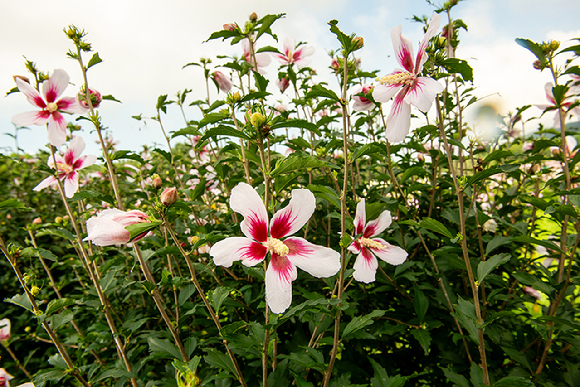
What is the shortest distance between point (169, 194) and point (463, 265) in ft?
3.85

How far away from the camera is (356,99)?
1.42 metres

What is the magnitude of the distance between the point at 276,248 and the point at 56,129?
1637 millimetres

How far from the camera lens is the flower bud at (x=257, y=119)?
2.75ft

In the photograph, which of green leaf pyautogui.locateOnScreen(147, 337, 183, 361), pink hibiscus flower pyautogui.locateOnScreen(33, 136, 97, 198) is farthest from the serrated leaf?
pink hibiscus flower pyautogui.locateOnScreen(33, 136, 97, 198)

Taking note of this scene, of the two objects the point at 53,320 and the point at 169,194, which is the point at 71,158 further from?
the point at 169,194

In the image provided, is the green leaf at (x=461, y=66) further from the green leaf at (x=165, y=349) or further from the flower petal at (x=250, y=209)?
the green leaf at (x=165, y=349)

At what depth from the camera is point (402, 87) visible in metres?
1.06

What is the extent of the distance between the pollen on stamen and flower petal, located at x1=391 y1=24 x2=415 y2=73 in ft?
0.13

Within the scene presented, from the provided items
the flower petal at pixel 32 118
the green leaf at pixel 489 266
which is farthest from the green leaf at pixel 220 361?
the flower petal at pixel 32 118

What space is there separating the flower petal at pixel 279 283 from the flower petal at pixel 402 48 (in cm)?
81

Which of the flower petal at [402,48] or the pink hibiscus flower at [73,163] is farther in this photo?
the pink hibiscus flower at [73,163]

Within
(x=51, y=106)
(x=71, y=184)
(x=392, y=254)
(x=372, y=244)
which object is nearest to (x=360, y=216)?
(x=372, y=244)

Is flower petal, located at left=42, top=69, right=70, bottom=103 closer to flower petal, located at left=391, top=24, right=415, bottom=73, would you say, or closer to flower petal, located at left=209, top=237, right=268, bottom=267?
flower petal, located at left=209, top=237, right=268, bottom=267

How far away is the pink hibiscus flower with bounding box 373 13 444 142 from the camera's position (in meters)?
0.98
